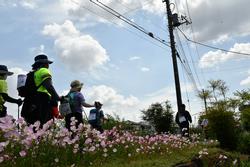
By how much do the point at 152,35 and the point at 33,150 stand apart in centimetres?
1447

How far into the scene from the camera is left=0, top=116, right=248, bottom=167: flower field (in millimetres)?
4762

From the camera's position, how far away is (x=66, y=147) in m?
6.34

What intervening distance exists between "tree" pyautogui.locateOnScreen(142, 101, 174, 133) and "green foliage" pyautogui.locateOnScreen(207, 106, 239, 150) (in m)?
10.3

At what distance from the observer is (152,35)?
19.4 m

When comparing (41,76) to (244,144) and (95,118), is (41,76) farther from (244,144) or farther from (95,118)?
(244,144)

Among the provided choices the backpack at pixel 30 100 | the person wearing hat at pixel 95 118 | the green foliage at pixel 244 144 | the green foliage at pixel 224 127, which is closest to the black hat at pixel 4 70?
the backpack at pixel 30 100

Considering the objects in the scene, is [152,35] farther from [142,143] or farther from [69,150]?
[69,150]

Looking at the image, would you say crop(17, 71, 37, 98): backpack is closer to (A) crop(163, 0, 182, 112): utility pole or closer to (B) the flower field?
(B) the flower field

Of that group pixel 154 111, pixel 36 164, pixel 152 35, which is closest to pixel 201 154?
pixel 36 164

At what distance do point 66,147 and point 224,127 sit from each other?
8.86 meters

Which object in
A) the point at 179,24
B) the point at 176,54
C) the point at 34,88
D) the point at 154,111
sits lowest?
the point at 34,88

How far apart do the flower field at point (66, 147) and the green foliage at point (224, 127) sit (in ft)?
15.2

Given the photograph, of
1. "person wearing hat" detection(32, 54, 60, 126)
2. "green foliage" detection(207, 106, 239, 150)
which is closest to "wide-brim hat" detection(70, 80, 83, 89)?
"person wearing hat" detection(32, 54, 60, 126)

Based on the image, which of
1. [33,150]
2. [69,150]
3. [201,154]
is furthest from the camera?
[201,154]
